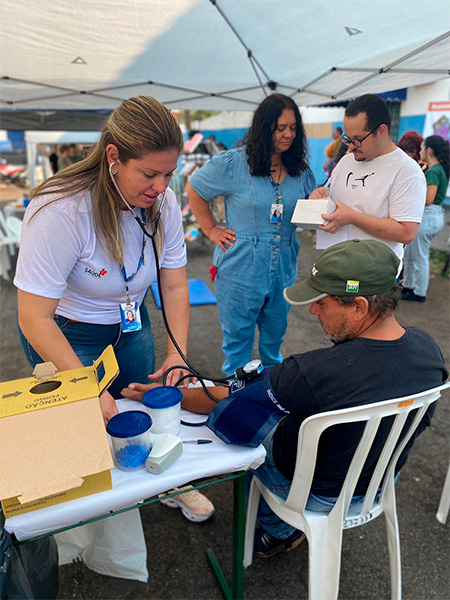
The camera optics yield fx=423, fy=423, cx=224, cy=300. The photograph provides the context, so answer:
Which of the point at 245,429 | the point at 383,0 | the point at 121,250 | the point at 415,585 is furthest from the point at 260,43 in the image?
the point at 415,585

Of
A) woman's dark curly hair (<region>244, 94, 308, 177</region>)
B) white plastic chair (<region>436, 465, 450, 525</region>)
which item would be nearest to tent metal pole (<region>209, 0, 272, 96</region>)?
woman's dark curly hair (<region>244, 94, 308, 177</region>)

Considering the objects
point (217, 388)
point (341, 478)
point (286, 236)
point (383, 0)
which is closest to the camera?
point (341, 478)

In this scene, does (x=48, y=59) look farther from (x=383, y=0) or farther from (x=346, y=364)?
(x=346, y=364)

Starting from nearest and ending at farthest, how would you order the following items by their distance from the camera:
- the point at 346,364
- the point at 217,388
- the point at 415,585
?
1. the point at 346,364
2. the point at 217,388
3. the point at 415,585

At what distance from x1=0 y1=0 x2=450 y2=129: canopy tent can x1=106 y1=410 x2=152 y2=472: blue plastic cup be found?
2115mm

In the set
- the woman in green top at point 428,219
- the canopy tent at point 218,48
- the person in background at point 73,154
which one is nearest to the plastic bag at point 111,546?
the canopy tent at point 218,48

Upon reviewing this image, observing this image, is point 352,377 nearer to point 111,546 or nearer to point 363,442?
point 363,442

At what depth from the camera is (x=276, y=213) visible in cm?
215

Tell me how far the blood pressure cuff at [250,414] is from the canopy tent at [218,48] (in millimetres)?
1891

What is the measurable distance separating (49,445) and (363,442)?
2.70 feet

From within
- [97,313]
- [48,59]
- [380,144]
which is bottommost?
[97,313]

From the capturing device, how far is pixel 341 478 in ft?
4.19

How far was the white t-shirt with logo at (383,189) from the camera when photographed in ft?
6.40

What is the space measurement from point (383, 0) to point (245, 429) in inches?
78.4
